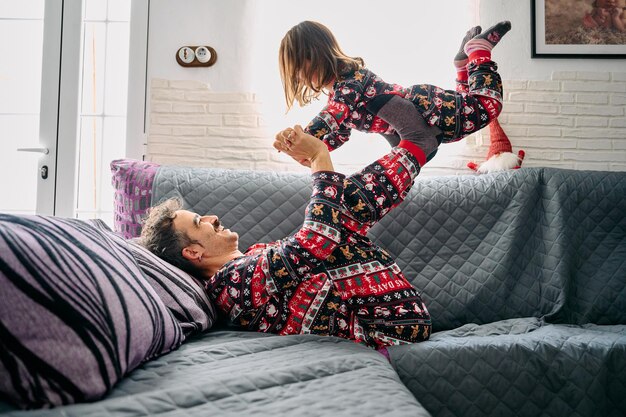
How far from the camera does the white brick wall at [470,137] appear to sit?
260cm

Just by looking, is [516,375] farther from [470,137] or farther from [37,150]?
[37,150]

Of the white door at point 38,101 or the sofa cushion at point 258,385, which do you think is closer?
the sofa cushion at point 258,385

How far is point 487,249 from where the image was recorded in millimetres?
1973

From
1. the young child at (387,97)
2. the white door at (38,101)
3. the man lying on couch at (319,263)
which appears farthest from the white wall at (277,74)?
the man lying on couch at (319,263)

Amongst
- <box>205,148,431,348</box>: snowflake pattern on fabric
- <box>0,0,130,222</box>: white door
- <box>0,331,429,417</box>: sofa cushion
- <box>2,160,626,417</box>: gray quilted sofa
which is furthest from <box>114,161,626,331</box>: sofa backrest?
<box>0,0,130,222</box>: white door

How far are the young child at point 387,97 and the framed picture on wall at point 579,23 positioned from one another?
3.55ft

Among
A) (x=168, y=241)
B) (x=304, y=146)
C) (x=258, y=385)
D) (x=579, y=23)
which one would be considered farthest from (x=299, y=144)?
(x=579, y=23)

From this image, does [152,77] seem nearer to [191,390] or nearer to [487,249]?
[487,249]

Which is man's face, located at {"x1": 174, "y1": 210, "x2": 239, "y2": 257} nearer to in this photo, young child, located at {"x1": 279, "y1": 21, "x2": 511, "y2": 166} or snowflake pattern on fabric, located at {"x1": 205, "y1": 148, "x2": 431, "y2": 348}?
snowflake pattern on fabric, located at {"x1": 205, "y1": 148, "x2": 431, "y2": 348}

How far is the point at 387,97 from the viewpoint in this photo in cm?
169

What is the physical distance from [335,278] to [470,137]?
1.47 meters

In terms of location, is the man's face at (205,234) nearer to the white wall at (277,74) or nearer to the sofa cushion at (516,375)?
the sofa cushion at (516,375)

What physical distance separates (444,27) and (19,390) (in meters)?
2.59

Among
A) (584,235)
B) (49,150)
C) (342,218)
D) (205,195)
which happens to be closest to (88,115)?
(49,150)
